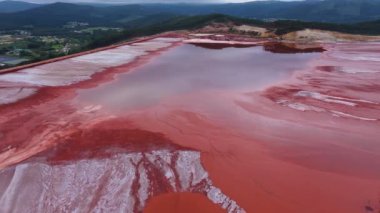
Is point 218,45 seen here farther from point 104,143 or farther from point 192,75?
point 104,143

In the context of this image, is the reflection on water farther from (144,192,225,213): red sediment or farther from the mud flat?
(144,192,225,213): red sediment

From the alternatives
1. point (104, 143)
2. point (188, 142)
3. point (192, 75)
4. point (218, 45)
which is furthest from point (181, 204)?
point (218, 45)

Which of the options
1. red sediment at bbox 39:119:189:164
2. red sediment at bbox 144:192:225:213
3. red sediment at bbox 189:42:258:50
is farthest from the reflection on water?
red sediment at bbox 144:192:225:213

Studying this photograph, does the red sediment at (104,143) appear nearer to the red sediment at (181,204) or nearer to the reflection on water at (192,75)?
the red sediment at (181,204)

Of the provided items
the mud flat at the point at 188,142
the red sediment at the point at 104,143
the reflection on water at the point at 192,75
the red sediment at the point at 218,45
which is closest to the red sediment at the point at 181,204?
the mud flat at the point at 188,142

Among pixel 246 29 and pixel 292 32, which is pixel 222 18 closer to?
pixel 246 29
